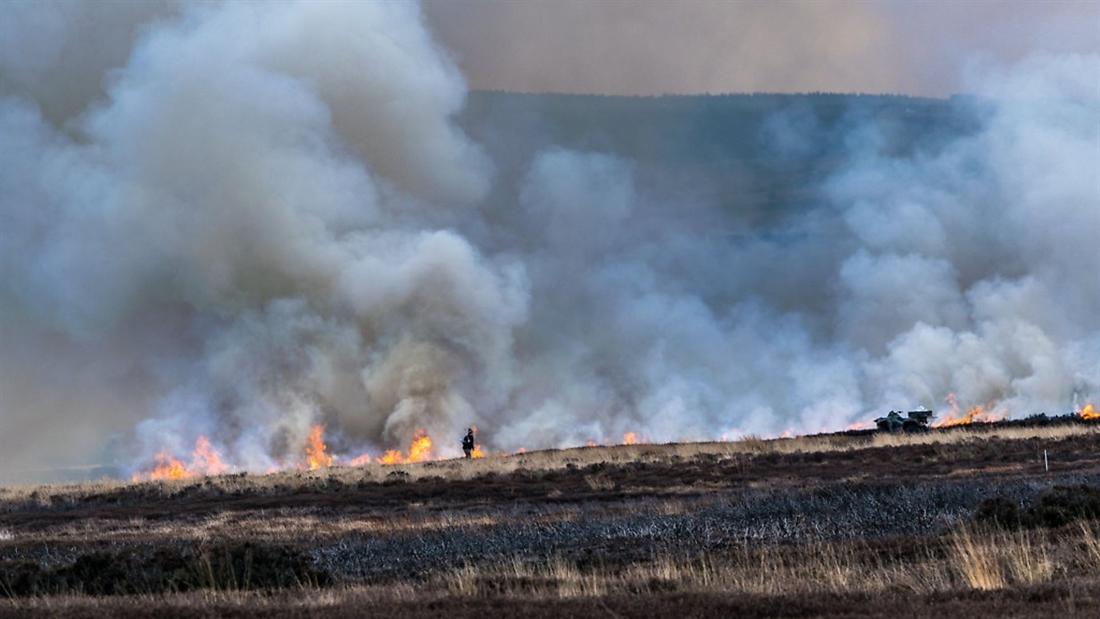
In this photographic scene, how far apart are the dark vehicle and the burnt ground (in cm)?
2078

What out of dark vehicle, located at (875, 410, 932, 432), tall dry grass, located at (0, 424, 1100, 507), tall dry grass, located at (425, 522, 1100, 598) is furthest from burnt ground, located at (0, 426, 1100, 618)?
dark vehicle, located at (875, 410, 932, 432)

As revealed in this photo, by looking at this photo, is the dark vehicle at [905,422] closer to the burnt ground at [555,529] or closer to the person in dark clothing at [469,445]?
the burnt ground at [555,529]

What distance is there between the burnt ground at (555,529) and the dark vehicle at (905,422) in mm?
20776

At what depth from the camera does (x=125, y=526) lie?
3588cm

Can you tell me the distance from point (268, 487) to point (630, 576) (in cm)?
3916

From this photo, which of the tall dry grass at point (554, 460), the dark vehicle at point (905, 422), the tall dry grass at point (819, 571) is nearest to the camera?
the tall dry grass at point (819, 571)

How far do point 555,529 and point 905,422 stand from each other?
5243 centimetres

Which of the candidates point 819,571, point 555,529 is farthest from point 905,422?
point 819,571

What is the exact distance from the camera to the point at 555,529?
26.2 metres

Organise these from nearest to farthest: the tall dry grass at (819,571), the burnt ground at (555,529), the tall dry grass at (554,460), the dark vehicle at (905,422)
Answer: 1. the burnt ground at (555,529)
2. the tall dry grass at (819,571)
3. the tall dry grass at (554,460)
4. the dark vehicle at (905,422)

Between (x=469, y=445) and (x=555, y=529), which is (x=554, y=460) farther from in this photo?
(x=555, y=529)

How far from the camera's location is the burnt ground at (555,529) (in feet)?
44.0

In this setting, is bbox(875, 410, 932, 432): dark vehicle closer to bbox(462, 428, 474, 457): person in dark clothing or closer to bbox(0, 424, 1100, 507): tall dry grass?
bbox(0, 424, 1100, 507): tall dry grass

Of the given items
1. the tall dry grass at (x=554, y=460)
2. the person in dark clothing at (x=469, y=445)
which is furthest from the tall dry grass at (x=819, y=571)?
the person in dark clothing at (x=469, y=445)
